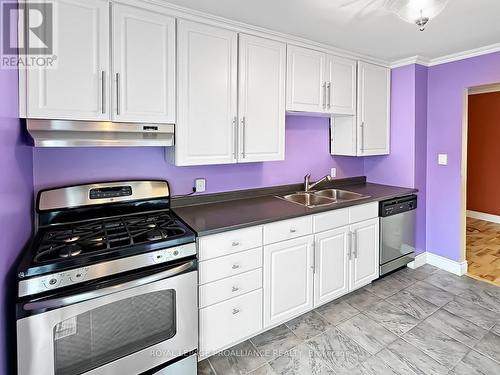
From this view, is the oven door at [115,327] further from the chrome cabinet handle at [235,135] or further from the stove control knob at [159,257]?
the chrome cabinet handle at [235,135]

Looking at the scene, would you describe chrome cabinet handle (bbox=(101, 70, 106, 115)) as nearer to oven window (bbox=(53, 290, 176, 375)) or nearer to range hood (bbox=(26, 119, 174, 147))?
range hood (bbox=(26, 119, 174, 147))

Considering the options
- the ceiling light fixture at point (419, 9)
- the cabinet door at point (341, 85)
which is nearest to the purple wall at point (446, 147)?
the cabinet door at point (341, 85)

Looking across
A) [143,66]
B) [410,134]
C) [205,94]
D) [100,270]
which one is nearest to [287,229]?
[205,94]

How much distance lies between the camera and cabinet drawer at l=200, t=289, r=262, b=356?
72.1 inches

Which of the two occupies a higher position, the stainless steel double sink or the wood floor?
the stainless steel double sink

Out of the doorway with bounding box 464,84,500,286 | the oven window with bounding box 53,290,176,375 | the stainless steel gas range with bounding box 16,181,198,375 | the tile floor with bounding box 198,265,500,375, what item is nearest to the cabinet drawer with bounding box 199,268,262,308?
the stainless steel gas range with bounding box 16,181,198,375

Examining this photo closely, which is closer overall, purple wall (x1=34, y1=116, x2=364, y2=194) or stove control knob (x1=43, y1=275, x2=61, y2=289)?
stove control knob (x1=43, y1=275, x2=61, y2=289)

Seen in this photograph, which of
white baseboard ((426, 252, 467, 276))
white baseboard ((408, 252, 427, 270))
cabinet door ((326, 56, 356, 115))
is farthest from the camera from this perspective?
white baseboard ((408, 252, 427, 270))

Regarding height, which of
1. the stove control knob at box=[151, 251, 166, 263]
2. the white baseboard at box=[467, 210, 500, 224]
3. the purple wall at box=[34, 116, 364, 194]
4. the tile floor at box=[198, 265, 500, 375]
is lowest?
the tile floor at box=[198, 265, 500, 375]

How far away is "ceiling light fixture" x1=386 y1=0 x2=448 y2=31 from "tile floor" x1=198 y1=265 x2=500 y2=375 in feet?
7.02

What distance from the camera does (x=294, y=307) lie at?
7.36 feet

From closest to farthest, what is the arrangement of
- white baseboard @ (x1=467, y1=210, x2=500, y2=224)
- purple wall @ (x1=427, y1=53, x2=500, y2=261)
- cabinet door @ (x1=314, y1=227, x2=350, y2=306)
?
cabinet door @ (x1=314, y1=227, x2=350, y2=306), purple wall @ (x1=427, y1=53, x2=500, y2=261), white baseboard @ (x1=467, y1=210, x2=500, y2=224)

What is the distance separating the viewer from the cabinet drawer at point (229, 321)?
183cm

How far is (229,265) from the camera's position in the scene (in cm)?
189
